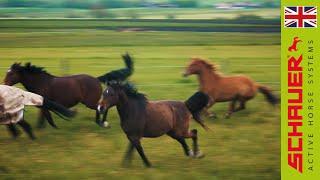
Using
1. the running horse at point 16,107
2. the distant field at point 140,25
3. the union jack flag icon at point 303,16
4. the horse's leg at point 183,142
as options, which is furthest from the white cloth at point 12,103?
the union jack flag icon at point 303,16

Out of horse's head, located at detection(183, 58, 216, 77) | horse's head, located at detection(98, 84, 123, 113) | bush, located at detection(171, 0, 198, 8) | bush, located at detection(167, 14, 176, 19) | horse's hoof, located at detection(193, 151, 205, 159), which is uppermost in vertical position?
bush, located at detection(171, 0, 198, 8)

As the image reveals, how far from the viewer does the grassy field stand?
496cm

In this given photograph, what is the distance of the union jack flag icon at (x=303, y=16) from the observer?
473cm

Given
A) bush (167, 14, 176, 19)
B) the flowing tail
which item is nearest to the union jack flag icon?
bush (167, 14, 176, 19)

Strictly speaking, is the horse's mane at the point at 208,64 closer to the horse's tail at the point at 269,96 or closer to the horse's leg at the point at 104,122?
the horse's tail at the point at 269,96

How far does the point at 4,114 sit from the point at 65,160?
598 millimetres

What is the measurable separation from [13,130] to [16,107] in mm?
193

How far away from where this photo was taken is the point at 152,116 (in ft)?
17.0

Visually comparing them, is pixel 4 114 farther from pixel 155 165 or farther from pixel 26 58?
pixel 155 165

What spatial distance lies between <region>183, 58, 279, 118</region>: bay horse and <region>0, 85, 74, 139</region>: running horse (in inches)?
43.6

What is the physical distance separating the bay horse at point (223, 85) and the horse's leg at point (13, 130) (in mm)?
1409

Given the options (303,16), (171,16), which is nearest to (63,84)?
(171,16)

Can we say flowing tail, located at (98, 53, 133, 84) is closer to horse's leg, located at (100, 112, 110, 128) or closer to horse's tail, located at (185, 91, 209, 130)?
horse's leg, located at (100, 112, 110, 128)

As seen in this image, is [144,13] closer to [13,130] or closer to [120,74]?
[120,74]
